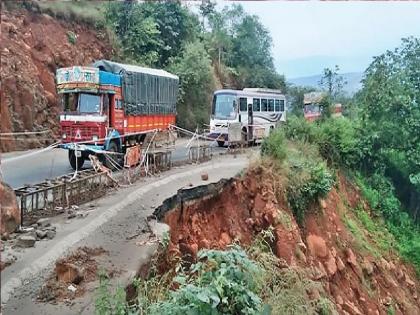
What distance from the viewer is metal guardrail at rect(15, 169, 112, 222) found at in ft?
24.3

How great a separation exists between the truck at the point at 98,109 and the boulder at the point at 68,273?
207 inches

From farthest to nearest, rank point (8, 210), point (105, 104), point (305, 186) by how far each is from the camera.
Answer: point (305, 186), point (105, 104), point (8, 210)

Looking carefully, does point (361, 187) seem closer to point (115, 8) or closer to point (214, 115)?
point (214, 115)

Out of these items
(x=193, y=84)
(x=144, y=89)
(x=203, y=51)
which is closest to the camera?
(x=144, y=89)

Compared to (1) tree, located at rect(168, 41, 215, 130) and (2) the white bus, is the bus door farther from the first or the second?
(1) tree, located at rect(168, 41, 215, 130)

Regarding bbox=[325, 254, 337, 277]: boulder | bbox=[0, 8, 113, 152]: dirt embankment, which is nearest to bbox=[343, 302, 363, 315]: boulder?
bbox=[325, 254, 337, 277]: boulder

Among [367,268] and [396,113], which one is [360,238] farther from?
[396,113]

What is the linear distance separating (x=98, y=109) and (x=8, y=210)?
5.14 m

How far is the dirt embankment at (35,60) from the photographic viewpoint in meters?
13.7

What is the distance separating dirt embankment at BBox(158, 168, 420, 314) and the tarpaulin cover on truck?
3.64 metres

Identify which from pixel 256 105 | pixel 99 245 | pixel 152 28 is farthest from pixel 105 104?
pixel 256 105

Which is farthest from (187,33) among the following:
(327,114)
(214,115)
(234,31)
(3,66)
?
(3,66)

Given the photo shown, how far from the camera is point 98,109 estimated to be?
1117 centimetres

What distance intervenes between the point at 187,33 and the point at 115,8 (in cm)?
530
